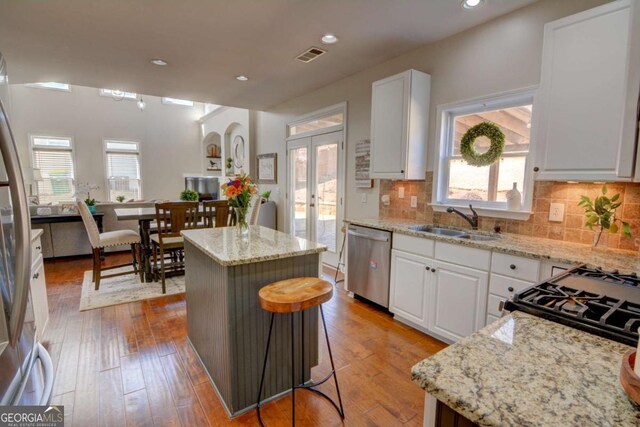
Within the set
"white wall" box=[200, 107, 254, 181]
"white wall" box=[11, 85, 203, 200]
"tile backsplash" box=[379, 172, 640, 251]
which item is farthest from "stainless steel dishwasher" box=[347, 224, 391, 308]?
"white wall" box=[11, 85, 203, 200]

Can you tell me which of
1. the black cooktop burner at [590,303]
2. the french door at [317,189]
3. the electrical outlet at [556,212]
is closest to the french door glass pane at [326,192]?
the french door at [317,189]

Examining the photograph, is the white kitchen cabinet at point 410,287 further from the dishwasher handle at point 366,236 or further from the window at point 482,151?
the window at point 482,151

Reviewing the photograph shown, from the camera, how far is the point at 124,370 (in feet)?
7.29

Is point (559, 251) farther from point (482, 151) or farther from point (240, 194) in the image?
point (240, 194)

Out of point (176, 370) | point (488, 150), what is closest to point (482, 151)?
point (488, 150)

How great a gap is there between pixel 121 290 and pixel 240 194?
2.59m

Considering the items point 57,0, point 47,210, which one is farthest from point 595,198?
point 47,210

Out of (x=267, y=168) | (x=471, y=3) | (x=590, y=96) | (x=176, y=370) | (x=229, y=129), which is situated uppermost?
(x=471, y=3)

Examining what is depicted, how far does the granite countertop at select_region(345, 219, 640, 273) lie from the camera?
1.76 m

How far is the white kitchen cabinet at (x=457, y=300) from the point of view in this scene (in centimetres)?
228

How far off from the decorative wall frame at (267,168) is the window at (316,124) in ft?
2.27

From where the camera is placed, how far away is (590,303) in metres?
1.09

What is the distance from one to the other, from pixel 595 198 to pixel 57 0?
416cm

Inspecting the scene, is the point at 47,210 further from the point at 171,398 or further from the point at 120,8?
the point at 171,398
